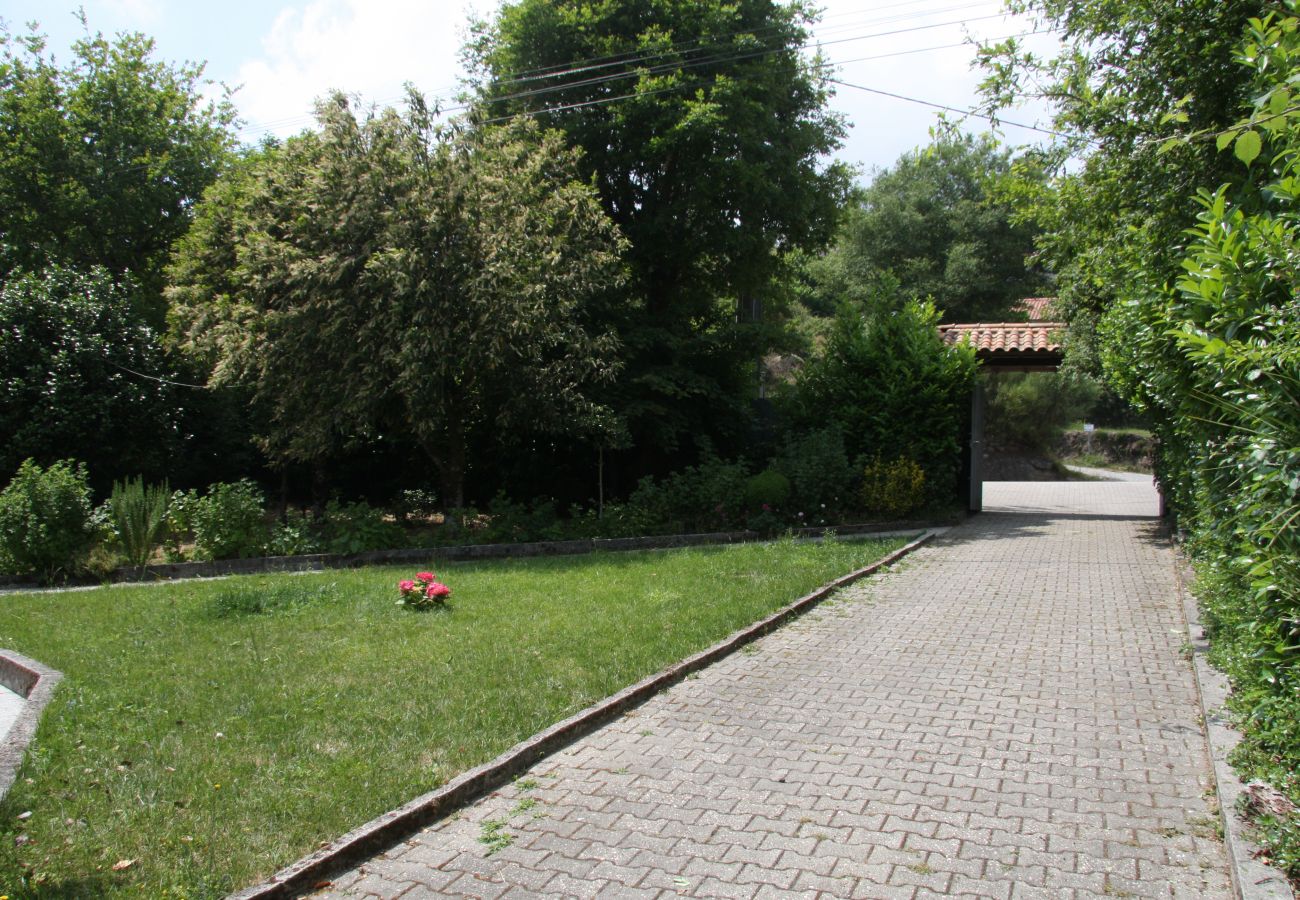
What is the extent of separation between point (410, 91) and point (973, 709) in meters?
12.7

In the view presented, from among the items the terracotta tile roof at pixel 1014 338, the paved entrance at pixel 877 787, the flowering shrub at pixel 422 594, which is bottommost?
the paved entrance at pixel 877 787

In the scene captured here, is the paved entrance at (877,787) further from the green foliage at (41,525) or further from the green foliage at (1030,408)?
the green foliage at (1030,408)

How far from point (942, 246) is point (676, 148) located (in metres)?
23.5

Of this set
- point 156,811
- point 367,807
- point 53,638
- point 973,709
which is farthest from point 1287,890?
point 53,638

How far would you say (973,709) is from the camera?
19.5 feet

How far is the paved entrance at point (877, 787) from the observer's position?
376 centimetres

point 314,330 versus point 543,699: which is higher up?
point 314,330

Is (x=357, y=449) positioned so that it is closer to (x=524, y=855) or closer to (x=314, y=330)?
(x=314, y=330)

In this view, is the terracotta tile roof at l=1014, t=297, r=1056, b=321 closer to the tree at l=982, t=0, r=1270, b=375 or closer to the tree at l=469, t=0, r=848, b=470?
the tree at l=469, t=0, r=848, b=470

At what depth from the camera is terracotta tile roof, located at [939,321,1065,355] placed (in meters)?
17.2

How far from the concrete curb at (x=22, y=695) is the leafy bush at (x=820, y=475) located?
36.4ft

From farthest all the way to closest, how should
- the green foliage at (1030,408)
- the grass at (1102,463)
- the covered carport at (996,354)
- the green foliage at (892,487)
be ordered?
the grass at (1102,463), the green foliage at (1030,408), the covered carport at (996,354), the green foliage at (892,487)

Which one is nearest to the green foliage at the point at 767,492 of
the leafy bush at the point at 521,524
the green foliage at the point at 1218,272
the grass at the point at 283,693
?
the leafy bush at the point at 521,524

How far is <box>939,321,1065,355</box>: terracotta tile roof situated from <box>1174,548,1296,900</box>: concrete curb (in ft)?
35.5
